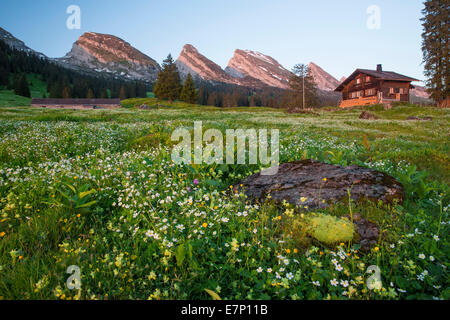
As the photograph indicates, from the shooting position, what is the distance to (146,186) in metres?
4.44

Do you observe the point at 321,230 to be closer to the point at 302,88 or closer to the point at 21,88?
the point at 302,88

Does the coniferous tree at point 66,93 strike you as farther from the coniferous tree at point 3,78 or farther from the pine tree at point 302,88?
the pine tree at point 302,88

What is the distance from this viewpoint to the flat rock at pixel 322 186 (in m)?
4.14

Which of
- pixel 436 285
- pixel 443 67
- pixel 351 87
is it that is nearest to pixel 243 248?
pixel 436 285

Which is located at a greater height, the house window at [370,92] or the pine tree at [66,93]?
the pine tree at [66,93]

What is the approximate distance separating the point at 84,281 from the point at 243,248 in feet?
5.95

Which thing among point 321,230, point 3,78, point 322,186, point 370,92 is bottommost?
point 321,230

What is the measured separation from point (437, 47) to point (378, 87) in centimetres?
1515

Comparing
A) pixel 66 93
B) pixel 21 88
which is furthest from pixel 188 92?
pixel 21 88

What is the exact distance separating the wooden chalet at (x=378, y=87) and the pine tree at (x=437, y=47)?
35.0 ft

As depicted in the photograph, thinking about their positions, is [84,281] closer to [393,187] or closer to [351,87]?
[393,187]

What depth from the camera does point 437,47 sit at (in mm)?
42344

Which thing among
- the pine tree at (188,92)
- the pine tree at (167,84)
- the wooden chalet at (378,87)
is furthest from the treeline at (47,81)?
the wooden chalet at (378,87)
